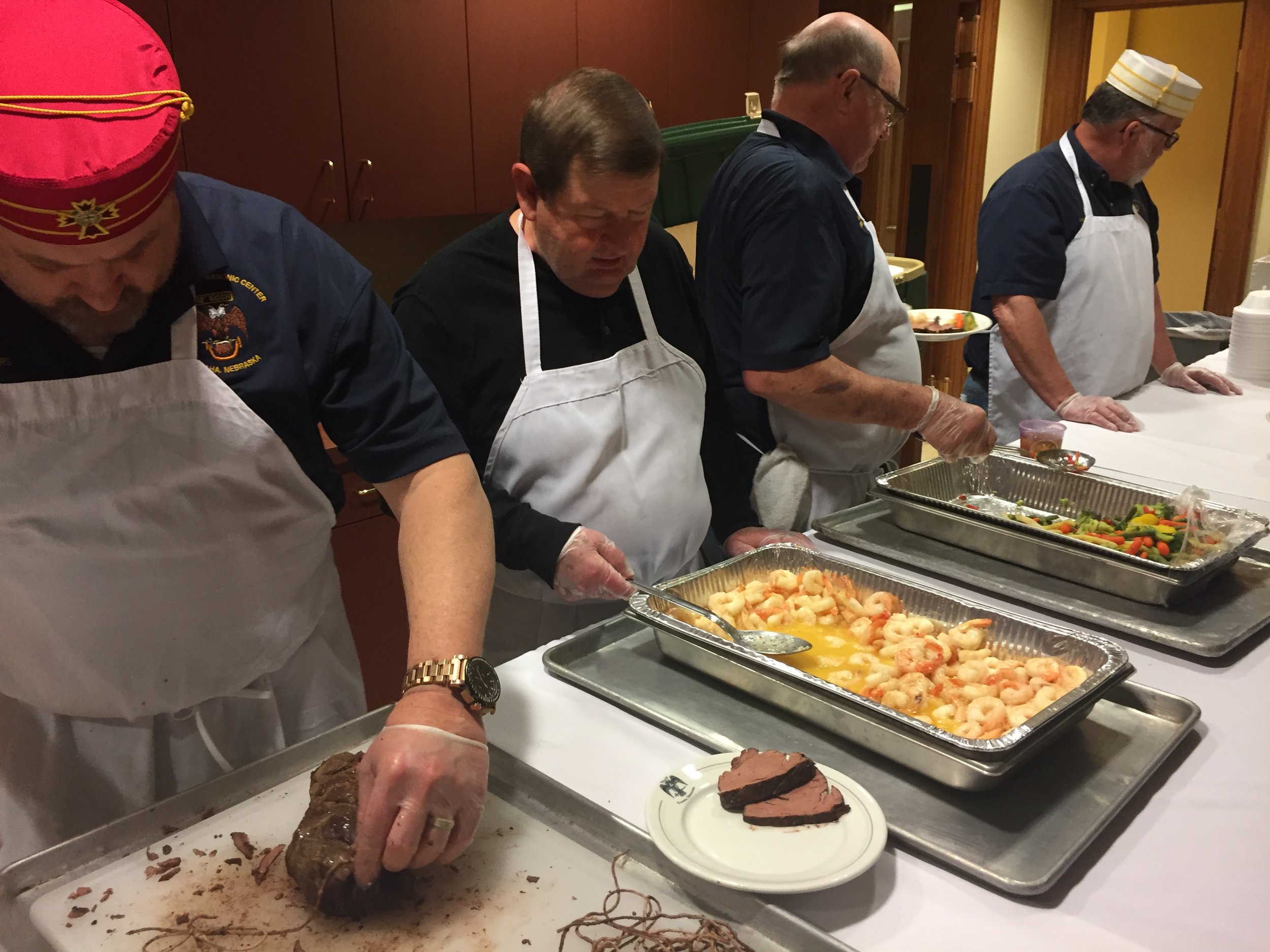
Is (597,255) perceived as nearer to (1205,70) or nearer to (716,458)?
(716,458)

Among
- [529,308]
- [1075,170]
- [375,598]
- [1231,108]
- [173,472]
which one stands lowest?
[375,598]

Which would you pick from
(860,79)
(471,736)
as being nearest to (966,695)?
(471,736)

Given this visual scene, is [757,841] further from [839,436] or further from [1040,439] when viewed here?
[1040,439]

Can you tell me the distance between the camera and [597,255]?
152 cm

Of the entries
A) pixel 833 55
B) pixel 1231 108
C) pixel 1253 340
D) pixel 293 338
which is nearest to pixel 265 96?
pixel 833 55

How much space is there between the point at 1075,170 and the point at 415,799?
271 centimetres

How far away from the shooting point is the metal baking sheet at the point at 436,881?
0.87 m

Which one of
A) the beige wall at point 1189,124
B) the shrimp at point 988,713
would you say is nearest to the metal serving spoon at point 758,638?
the shrimp at point 988,713

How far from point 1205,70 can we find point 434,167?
5.64 meters

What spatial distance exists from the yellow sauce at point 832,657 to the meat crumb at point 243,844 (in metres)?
0.63

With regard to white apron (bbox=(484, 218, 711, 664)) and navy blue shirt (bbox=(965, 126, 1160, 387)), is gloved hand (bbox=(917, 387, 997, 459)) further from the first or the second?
navy blue shirt (bbox=(965, 126, 1160, 387))

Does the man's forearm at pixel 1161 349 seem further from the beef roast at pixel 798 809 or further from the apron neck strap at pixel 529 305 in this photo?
the beef roast at pixel 798 809

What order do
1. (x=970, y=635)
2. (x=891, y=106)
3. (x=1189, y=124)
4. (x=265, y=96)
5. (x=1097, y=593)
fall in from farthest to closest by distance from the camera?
(x=1189, y=124), (x=265, y=96), (x=891, y=106), (x=1097, y=593), (x=970, y=635)

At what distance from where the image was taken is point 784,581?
56.5 inches
